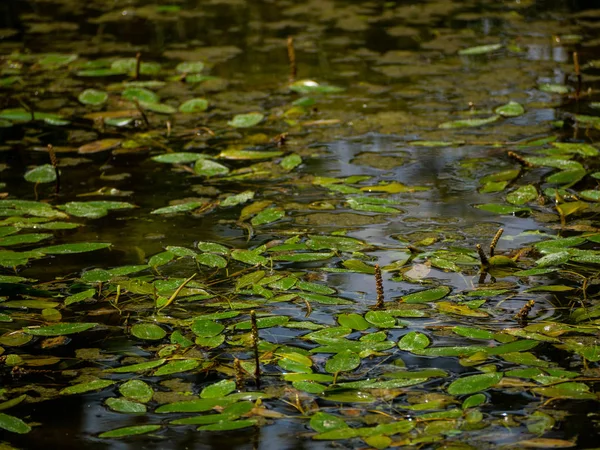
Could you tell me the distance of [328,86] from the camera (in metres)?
3.60

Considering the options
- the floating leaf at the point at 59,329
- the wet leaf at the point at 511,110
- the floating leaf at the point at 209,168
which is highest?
the wet leaf at the point at 511,110

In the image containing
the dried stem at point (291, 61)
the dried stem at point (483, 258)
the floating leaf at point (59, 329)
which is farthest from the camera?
the dried stem at point (291, 61)

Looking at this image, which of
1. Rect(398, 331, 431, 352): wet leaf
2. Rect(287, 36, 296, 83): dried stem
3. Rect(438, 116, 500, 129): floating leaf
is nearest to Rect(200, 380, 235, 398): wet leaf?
Rect(398, 331, 431, 352): wet leaf

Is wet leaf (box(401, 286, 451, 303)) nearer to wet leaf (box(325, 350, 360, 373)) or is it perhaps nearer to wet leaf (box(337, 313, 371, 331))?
wet leaf (box(337, 313, 371, 331))

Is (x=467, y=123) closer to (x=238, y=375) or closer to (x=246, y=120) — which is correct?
(x=246, y=120)

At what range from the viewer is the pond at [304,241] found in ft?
5.25

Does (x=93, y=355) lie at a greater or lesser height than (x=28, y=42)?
lesser

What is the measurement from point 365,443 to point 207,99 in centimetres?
231

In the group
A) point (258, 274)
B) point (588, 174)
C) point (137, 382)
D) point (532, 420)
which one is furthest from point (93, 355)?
point (588, 174)

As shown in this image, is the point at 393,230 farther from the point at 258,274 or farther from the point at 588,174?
the point at 588,174

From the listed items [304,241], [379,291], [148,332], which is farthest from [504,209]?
[148,332]

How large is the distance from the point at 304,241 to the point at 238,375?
28.3 inches

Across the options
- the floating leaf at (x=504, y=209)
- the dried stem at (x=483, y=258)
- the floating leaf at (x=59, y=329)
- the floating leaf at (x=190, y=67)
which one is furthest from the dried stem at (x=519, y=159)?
the floating leaf at (x=190, y=67)

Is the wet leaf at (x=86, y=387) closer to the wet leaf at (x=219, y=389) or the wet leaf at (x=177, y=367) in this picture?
the wet leaf at (x=177, y=367)
